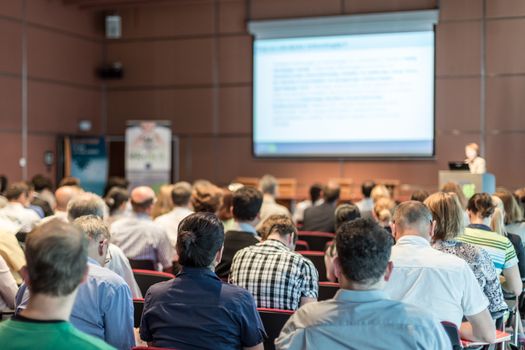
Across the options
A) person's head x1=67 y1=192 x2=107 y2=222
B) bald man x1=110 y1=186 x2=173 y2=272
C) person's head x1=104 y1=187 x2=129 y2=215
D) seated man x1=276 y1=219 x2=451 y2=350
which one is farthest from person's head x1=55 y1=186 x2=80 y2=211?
seated man x1=276 y1=219 x2=451 y2=350

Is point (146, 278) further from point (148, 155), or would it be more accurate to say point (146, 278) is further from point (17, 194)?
point (148, 155)

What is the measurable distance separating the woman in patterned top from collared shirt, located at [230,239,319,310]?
0.79 meters

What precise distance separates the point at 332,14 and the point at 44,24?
4.90 m

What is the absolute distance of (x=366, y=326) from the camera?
2303mm

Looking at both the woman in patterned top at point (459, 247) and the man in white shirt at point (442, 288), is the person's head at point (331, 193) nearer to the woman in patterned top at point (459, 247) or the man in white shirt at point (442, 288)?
the woman in patterned top at point (459, 247)

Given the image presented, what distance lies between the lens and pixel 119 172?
1314 cm

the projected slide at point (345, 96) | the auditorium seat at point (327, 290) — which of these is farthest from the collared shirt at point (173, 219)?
the projected slide at point (345, 96)

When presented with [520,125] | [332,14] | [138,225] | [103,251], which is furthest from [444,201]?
[332,14]

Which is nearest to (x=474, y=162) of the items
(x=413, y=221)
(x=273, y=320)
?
(x=413, y=221)

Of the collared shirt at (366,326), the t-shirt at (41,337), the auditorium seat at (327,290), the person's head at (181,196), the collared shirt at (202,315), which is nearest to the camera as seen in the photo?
the t-shirt at (41,337)

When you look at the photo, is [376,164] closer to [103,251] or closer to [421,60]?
[421,60]

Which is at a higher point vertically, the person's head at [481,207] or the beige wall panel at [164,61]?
the beige wall panel at [164,61]

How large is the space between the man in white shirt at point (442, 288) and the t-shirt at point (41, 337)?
1.84 m

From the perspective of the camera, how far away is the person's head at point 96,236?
335cm
